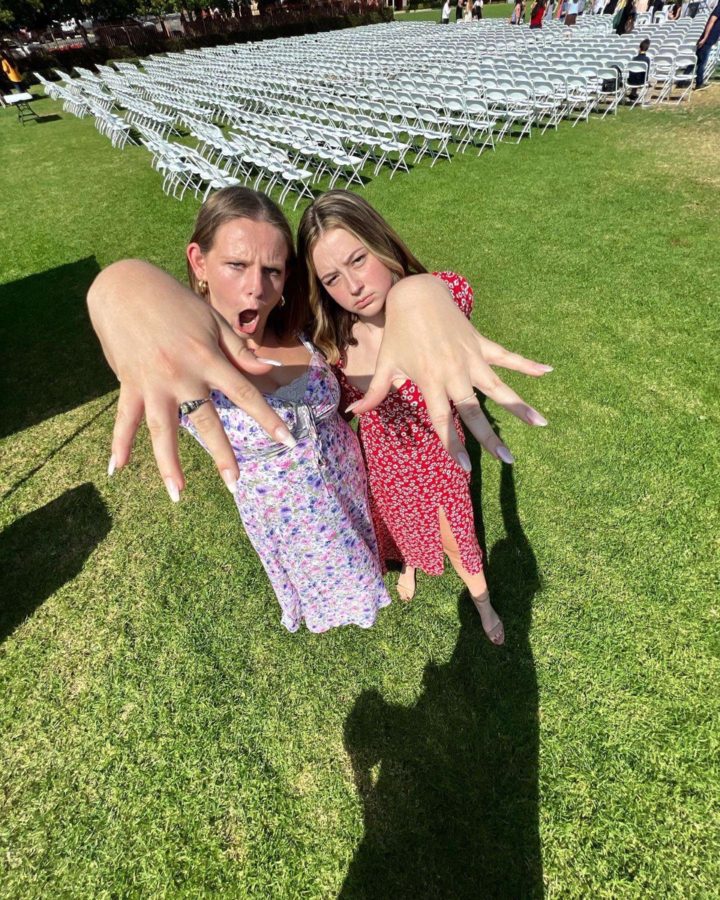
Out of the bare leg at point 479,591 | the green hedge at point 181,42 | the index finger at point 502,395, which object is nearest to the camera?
the index finger at point 502,395

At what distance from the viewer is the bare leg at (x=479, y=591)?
261 centimetres

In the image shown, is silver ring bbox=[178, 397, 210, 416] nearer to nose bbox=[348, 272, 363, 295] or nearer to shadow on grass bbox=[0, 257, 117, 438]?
nose bbox=[348, 272, 363, 295]

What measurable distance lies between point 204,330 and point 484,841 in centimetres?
255

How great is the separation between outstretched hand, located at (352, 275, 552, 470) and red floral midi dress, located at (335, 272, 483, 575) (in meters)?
0.45

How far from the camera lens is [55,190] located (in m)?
11.5

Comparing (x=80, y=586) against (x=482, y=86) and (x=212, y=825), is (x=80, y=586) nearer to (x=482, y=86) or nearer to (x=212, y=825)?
(x=212, y=825)

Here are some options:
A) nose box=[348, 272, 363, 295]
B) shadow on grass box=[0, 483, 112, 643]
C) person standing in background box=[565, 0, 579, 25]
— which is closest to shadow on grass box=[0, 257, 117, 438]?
shadow on grass box=[0, 483, 112, 643]

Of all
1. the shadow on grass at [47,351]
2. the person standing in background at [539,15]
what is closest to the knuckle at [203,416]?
the shadow on grass at [47,351]

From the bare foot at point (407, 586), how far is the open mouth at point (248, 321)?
1.99 m

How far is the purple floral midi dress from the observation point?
1.75m

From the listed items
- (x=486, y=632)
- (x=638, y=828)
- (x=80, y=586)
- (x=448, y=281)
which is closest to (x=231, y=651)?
(x=80, y=586)

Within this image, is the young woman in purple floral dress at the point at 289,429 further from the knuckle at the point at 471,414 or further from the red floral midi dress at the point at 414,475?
the knuckle at the point at 471,414

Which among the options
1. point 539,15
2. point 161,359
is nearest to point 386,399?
point 161,359

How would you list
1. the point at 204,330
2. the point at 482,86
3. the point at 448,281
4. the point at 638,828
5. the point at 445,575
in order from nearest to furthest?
the point at 204,330 → the point at 448,281 → the point at 638,828 → the point at 445,575 → the point at 482,86
